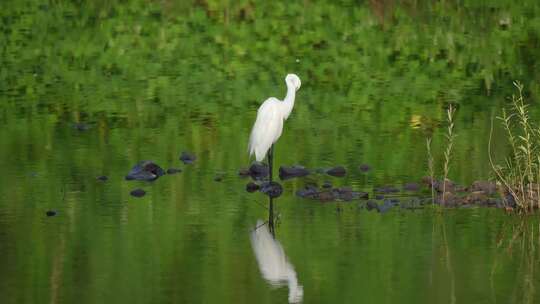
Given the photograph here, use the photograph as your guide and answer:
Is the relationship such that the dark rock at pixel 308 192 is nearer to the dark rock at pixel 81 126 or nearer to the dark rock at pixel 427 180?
Answer: the dark rock at pixel 427 180

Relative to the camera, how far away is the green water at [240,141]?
7.36 meters

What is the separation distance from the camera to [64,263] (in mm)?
7598

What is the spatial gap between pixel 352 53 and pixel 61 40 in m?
3.30

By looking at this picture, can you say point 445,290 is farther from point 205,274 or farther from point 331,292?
point 205,274

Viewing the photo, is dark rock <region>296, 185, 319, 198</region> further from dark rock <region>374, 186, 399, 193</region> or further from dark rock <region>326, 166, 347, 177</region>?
dark rock <region>326, 166, 347, 177</region>

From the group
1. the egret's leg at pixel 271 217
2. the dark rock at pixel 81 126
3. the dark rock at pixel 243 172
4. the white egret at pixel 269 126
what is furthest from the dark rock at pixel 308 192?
the dark rock at pixel 81 126

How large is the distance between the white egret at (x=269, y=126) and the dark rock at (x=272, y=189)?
156 millimetres

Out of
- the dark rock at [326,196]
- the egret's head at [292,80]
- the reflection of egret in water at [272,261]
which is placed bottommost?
the reflection of egret in water at [272,261]

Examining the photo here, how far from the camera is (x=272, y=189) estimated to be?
946cm

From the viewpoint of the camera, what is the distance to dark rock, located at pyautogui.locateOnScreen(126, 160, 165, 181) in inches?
387

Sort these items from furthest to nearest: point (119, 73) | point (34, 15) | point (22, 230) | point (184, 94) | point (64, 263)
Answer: point (34, 15) < point (119, 73) < point (184, 94) < point (22, 230) < point (64, 263)

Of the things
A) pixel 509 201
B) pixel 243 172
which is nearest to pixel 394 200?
pixel 509 201

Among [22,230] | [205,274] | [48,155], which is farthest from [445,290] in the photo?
[48,155]

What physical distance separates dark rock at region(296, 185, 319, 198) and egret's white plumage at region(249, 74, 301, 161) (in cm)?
50
